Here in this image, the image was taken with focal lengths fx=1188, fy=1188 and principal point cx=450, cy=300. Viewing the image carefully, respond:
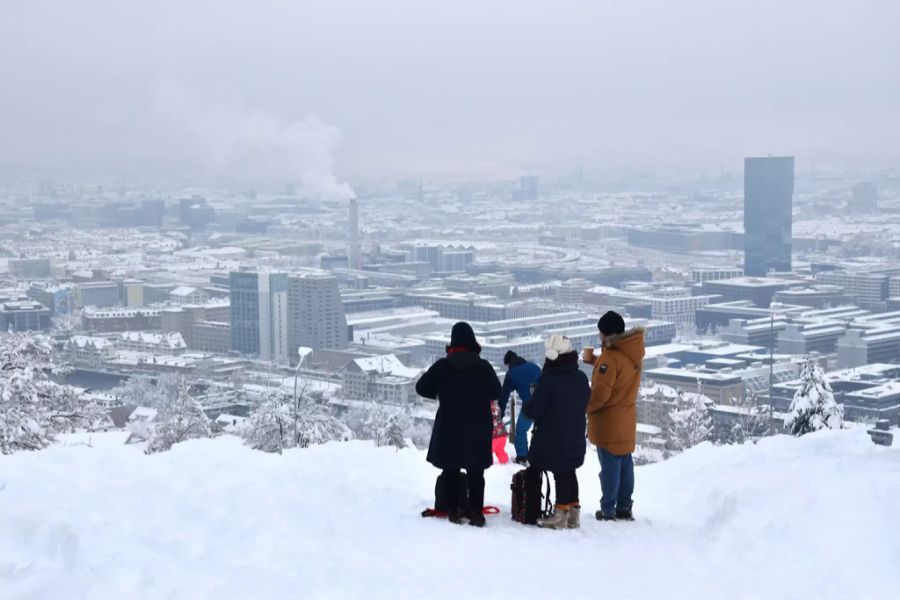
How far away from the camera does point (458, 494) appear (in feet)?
12.1

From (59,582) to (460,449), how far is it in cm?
126

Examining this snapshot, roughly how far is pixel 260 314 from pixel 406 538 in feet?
114

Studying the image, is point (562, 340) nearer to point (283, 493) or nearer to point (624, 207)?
point (283, 493)

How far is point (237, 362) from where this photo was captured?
32.3 metres

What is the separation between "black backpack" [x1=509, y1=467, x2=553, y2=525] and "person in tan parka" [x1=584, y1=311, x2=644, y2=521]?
0.65ft

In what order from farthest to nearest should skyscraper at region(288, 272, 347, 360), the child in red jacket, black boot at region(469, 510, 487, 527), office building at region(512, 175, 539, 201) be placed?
office building at region(512, 175, 539, 201)
skyscraper at region(288, 272, 347, 360)
the child in red jacket
black boot at region(469, 510, 487, 527)

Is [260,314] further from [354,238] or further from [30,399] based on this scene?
[30,399]

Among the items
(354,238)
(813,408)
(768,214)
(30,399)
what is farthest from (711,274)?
(30,399)

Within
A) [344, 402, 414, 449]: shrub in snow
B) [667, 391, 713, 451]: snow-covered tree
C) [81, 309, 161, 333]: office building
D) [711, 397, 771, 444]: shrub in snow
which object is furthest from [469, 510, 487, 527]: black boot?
[81, 309, 161, 333]: office building

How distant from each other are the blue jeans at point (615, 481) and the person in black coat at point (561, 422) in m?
0.13

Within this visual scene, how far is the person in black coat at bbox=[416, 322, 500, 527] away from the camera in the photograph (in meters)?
3.57

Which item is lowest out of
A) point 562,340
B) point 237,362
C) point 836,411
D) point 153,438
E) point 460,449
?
point 237,362

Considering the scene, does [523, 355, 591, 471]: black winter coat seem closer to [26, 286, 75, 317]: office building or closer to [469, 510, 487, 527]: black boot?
[469, 510, 487, 527]: black boot

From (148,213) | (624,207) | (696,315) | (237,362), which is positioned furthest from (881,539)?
(624,207)
